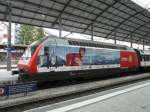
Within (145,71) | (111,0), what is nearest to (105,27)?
(111,0)

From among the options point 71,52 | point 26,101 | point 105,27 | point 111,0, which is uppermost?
point 111,0

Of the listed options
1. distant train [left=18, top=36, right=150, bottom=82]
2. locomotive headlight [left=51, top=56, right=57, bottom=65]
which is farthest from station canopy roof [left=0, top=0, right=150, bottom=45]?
locomotive headlight [left=51, top=56, right=57, bottom=65]

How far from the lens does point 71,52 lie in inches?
570

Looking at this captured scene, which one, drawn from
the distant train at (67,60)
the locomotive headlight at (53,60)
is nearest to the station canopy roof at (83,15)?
the distant train at (67,60)

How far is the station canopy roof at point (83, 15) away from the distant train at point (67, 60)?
8204 millimetres

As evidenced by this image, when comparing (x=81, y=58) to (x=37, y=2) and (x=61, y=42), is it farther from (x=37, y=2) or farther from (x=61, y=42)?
(x=37, y=2)

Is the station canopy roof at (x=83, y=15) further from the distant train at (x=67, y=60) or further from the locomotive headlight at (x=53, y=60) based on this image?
the locomotive headlight at (x=53, y=60)

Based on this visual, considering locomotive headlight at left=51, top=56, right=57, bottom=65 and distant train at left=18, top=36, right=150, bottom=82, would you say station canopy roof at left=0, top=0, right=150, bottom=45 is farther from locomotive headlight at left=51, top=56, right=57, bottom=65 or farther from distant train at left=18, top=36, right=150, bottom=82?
locomotive headlight at left=51, top=56, right=57, bottom=65

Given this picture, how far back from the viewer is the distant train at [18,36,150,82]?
12.3 metres

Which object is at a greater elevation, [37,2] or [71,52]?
[37,2]

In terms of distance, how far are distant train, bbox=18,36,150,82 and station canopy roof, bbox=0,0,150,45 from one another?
26.9 ft

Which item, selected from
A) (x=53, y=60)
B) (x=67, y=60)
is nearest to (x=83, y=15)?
(x=67, y=60)

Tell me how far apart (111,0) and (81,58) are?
46.2 feet

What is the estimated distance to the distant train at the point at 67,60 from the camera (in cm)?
1231
